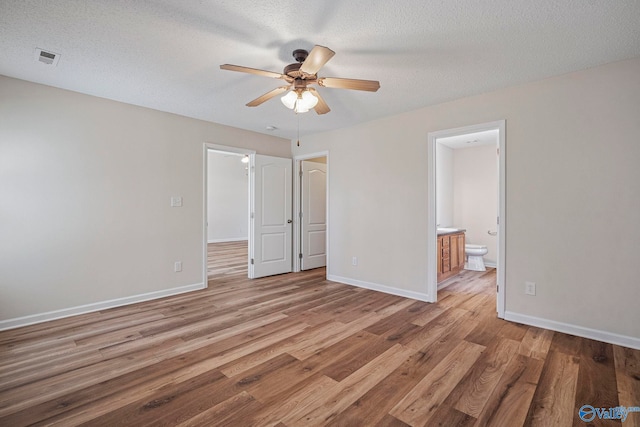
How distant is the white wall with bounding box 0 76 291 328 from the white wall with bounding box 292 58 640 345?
318cm

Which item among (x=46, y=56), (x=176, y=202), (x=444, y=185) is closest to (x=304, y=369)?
(x=176, y=202)

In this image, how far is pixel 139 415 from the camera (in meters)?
1.66

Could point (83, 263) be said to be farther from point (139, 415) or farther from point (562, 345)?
point (562, 345)

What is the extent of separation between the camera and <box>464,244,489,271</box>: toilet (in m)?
5.34

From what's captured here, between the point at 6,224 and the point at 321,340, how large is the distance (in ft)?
10.8

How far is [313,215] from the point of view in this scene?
5648 millimetres

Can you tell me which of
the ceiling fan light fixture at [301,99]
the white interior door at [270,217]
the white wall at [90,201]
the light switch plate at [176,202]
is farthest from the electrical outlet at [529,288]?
the light switch plate at [176,202]

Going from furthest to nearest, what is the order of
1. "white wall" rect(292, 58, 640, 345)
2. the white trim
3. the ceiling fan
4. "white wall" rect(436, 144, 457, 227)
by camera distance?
"white wall" rect(436, 144, 457, 227)
the white trim
"white wall" rect(292, 58, 640, 345)
the ceiling fan

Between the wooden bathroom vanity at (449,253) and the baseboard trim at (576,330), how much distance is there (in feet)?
4.11

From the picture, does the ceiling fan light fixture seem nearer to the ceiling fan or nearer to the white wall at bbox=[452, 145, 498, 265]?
the ceiling fan

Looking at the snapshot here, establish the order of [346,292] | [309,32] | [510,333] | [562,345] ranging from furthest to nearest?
[346,292]
[510,333]
[562,345]
[309,32]

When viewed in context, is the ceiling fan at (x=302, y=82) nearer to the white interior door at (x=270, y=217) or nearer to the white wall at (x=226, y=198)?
the white interior door at (x=270, y=217)

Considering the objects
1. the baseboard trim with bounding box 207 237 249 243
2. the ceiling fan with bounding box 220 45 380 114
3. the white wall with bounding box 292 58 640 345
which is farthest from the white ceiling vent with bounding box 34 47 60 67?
the baseboard trim with bounding box 207 237 249 243

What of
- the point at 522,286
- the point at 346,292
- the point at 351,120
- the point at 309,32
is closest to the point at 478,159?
the point at 351,120
